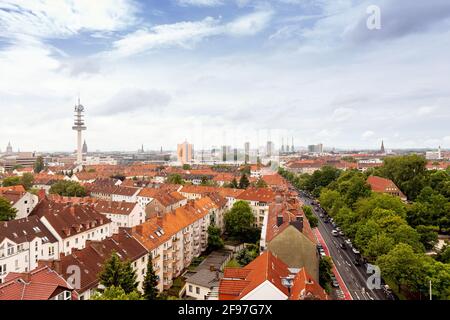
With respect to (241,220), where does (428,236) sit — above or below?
below

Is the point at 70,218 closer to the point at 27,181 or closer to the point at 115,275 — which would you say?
the point at 115,275

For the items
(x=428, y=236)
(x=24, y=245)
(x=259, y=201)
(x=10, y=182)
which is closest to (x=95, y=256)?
(x=24, y=245)

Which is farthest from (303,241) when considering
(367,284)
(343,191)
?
(343,191)

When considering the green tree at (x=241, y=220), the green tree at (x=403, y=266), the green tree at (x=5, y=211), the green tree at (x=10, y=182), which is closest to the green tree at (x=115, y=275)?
the green tree at (x=403, y=266)

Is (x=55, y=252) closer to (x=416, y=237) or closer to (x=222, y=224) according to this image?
(x=222, y=224)

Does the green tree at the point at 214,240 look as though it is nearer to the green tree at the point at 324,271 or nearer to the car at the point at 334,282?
the car at the point at 334,282
